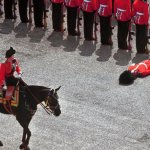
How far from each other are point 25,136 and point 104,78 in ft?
12.7

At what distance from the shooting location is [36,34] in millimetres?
19203

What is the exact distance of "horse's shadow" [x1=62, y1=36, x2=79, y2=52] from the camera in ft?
59.4

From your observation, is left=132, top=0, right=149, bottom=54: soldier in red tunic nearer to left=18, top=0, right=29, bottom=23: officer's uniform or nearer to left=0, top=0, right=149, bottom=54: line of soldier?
left=0, top=0, right=149, bottom=54: line of soldier

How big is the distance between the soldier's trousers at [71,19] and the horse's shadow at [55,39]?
0.39m

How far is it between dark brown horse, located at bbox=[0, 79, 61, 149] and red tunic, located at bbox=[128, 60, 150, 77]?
4304mm

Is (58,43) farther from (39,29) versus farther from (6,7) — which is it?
(6,7)

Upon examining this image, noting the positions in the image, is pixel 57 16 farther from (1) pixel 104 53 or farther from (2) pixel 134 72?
(2) pixel 134 72

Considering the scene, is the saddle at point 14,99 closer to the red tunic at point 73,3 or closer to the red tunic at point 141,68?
the red tunic at point 141,68

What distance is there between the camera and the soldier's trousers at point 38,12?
19109mm

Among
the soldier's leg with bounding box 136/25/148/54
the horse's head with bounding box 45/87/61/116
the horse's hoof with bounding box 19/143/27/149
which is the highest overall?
the horse's head with bounding box 45/87/61/116

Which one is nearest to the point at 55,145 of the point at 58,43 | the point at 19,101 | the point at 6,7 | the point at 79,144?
the point at 79,144

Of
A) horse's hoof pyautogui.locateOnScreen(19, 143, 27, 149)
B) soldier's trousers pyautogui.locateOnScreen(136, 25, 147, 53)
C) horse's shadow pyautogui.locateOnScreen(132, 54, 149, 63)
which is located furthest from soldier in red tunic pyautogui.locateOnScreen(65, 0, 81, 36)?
horse's hoof pyautogui.locateOnScreen(19, 143, 27, 149)

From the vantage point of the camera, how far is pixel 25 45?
1848 centimetres

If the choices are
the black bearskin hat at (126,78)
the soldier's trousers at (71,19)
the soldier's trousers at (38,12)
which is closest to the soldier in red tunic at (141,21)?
the black bearskin hat at (126,78)
